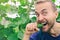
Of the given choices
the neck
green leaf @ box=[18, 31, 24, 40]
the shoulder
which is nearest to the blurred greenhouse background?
green leaf @ box=[18, 31, 24, 40]

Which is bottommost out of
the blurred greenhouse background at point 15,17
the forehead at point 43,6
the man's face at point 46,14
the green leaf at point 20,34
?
the green leaf at point 20,34

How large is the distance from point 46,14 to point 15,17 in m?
0.82

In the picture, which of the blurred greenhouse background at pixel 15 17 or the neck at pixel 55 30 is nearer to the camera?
the neck at pixel 55 30

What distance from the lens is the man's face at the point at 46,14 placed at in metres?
2.06

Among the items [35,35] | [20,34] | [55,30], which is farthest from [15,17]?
[55,30]

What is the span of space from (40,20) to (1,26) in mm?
→ 943

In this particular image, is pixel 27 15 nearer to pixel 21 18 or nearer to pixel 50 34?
pixel 21 18

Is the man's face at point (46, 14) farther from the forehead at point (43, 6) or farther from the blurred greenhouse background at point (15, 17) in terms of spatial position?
the blurred greenhouse background at point (15, 17)

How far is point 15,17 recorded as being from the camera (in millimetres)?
2867

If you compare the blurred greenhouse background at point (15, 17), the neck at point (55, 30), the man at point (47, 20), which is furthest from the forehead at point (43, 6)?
the blurred greenhouse background at point (15, 17)

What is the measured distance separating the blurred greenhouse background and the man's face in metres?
0.71

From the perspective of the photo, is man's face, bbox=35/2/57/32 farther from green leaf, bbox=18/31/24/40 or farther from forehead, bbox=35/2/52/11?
green leaf, bbox=18/31/24/40

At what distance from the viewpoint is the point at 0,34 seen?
287 centimetres

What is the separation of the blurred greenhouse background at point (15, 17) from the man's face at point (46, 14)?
28.1 inches
